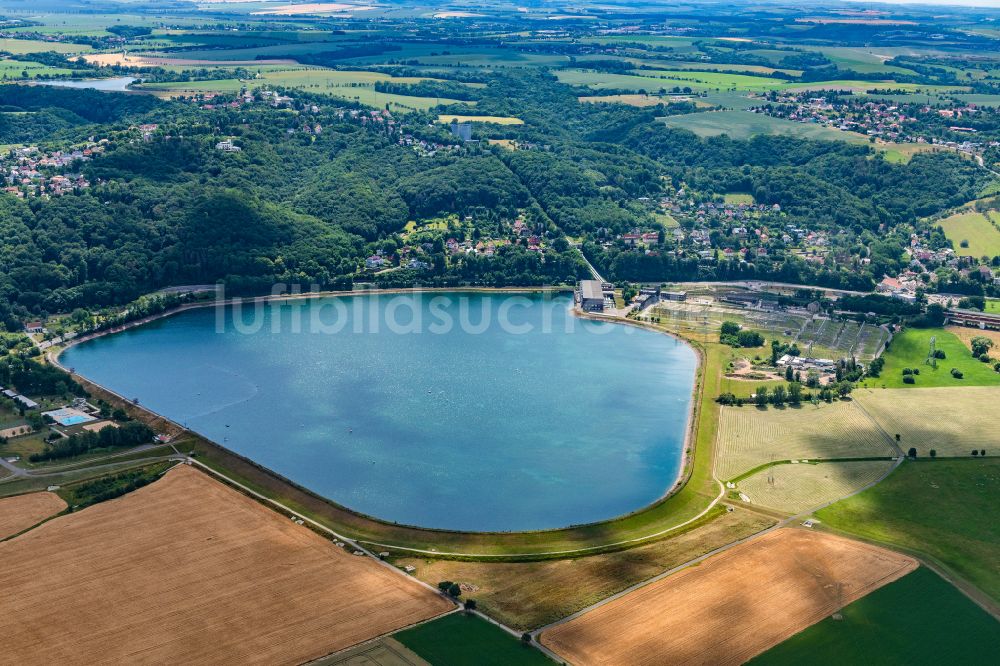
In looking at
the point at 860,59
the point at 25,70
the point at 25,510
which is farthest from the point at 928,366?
the point at 860,59

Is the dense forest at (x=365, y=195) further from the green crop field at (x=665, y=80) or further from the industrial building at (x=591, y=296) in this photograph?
the green crop field at (x=665, y=80)

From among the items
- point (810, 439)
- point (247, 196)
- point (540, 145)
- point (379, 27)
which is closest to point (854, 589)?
point (810, 439)

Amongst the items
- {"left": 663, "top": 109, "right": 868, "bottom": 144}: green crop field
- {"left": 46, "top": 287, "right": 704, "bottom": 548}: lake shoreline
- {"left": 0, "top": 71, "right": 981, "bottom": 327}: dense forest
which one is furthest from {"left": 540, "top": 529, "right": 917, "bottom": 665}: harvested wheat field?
{"left": 663, "top": 109, "right": 868, "bottom": 144}: green crop field

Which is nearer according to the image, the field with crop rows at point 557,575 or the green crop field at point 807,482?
the field with crop rows at point 557,575

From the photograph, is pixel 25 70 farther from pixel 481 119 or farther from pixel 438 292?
pixel 438 292

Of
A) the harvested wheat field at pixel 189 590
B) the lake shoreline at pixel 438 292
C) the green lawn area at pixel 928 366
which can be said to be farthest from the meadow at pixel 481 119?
the harvested wheat field at pixel 189 590

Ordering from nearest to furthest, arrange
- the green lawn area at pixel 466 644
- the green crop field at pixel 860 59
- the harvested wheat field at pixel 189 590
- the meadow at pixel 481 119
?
the green lawn area at pixel 466 644 < the harvested wheat field at pixel 189 590 < the meadow at pixel 481 119 < the green crop field at pixel 860 59
